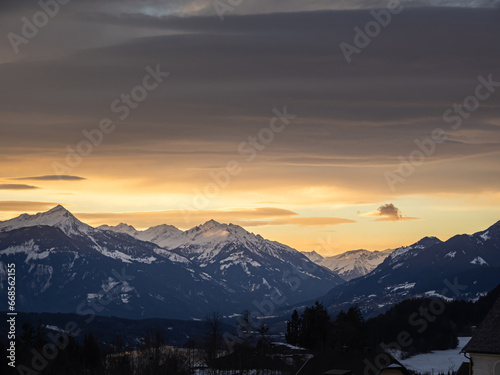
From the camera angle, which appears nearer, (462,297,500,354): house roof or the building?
the building

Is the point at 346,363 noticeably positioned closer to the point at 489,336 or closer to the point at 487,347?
the point at 489,336

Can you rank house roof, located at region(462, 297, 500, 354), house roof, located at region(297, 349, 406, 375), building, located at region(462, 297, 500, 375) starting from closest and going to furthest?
building, located at region(462, 297, 500, 375), house roof, located at region(462, 297, 500, 354), house roof, located at region(297, 349, 406, 375)

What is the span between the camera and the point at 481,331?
2537 inches

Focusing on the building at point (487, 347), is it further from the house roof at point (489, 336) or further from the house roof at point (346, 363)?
the house roof at point (346, 363)

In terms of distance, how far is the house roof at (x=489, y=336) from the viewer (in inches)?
2467

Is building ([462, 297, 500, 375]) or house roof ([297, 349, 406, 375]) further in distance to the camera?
house roof ([297, 349, 406, 375])

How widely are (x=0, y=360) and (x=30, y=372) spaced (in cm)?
840

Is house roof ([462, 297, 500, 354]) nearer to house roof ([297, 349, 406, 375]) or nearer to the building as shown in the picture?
the building

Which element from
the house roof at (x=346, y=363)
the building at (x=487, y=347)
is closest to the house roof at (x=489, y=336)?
the building at (x=487, y=347)

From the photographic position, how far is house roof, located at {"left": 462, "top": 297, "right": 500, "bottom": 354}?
62.7 metres

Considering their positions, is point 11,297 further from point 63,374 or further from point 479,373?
point 63,374

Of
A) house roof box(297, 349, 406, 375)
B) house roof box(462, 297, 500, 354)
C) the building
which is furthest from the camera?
house roof box(297, 349, 406, 375)

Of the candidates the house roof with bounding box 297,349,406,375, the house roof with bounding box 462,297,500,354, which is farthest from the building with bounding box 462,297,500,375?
the house roof with bounding box 297,349,406,375

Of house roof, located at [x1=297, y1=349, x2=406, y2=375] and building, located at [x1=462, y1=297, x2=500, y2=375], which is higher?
house roof, located at [x1=297, y1=349, x2=406, y2=375]
